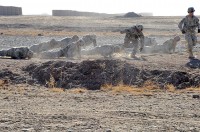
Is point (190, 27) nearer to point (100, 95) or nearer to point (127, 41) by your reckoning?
point (127, 41)

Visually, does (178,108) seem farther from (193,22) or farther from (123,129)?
(193,22)

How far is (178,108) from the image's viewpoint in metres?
11.2

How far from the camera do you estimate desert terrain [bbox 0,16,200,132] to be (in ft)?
31.3

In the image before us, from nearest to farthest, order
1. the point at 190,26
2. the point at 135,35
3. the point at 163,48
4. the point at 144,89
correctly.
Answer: the point at 144,89, the point at 190,26, the point at 135,35, the point at 163,48

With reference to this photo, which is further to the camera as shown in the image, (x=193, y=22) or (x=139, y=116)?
(x=193, y=22)

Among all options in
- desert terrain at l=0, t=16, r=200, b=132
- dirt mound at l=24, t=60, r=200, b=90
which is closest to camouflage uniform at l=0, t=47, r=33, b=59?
desert terrain at l=0, t=16, r=200, b=132

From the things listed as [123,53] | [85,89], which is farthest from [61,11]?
[85,89]

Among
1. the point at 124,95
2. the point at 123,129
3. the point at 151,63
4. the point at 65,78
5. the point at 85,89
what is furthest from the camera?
the point at 151,63

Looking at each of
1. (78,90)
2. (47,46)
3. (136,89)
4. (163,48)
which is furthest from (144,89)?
(47,46)

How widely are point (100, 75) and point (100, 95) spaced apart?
3.12 meters

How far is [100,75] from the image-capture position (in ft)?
53.6

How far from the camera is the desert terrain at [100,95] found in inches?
376

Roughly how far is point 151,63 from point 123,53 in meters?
4.79

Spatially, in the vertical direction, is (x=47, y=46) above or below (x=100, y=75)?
above
